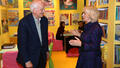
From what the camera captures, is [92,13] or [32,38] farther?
[92,13]

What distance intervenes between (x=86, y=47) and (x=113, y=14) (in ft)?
4.96

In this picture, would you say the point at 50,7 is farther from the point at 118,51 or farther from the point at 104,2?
the point at 118,51

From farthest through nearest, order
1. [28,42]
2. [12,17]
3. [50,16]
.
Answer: [50,16], [12,17], [28,42]

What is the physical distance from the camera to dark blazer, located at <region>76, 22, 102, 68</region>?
2.45m

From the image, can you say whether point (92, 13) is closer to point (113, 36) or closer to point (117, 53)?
point (113, 36)

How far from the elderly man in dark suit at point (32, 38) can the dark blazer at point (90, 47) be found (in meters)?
0.64

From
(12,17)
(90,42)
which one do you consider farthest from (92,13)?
(12,17)

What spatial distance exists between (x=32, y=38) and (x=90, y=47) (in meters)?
0.88

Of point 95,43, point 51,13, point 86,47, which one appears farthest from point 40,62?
point 51,13

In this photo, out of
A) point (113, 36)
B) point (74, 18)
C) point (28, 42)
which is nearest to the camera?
point (28, 42)

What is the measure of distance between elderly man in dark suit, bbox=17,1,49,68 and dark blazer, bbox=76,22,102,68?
64 centimetres

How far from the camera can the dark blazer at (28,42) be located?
2221 millimetres

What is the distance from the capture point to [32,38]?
2.33 metres

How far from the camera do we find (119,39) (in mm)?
3617
